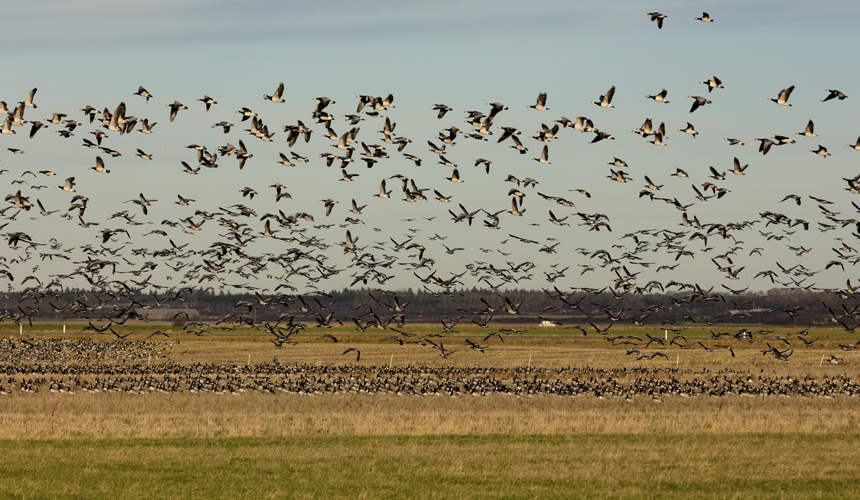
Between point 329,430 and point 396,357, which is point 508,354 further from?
point 329,430

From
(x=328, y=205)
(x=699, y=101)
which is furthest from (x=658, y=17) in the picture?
(x=328, y=205)

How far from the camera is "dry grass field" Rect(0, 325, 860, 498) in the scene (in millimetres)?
21281

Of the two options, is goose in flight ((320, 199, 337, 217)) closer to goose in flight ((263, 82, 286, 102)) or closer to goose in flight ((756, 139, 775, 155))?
→ goose in flight ((263, 82, 286, 102))

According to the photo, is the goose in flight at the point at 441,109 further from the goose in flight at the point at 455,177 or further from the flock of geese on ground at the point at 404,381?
the flock of geese on ground at the point at 404,381

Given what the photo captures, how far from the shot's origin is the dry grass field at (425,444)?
21.3 m

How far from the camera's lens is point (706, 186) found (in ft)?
113

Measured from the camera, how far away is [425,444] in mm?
27609

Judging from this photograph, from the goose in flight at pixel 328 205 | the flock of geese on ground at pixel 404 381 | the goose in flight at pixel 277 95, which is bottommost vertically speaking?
the flock of geese on ground at pixel 404 381

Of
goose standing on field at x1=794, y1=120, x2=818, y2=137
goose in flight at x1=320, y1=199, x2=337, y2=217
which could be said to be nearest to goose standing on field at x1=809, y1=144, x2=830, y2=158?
goose standing on field at x1=794, y1=120, x2=818, y2=137

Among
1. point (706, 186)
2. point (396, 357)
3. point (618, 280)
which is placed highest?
point (706, 186)

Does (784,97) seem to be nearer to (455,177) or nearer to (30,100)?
(455,177)

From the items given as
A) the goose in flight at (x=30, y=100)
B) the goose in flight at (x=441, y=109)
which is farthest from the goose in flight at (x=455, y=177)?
the goose in flight at (x=30, y=100)

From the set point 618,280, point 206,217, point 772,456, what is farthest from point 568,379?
point 772,456

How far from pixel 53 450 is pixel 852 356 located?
68.0 m
